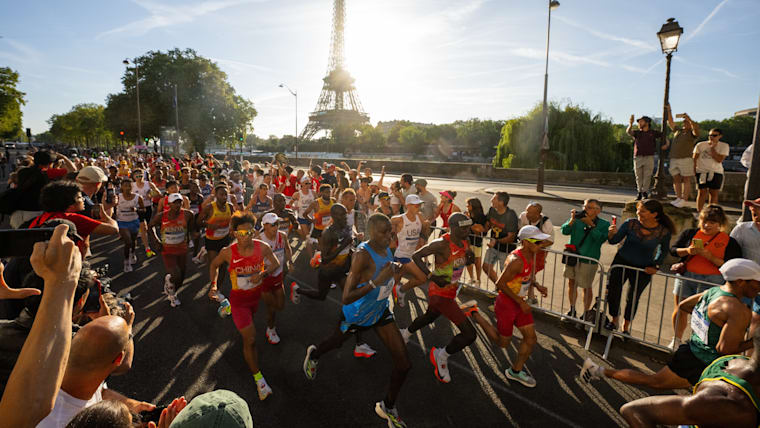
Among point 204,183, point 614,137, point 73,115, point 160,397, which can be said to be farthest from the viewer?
point 73,115

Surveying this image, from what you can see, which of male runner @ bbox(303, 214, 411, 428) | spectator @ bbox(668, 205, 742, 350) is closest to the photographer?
spectator @ bbox(668, 205, 742, 350)

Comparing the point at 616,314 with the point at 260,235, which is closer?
the point at 616,314

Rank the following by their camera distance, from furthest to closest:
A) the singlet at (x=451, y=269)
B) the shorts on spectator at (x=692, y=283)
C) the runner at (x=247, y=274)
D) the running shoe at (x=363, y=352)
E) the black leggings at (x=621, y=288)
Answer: the black leggings at (x=621, y=288)
the running shoe at (x=363, y=352)
the shorts on spectator at (x=692, y=283)
the singlet at (x=451, y=269)
the runner at (x=247, y=274)

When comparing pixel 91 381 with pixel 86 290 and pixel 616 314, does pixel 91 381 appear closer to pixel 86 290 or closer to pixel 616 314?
pixel 86 290

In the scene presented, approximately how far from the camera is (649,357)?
16.1ft

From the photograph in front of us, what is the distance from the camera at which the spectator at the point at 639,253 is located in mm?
5133

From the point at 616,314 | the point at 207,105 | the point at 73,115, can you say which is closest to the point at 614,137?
the point at 616,314

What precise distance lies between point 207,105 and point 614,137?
1752 inches

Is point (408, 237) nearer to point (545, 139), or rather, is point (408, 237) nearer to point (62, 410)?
point (62, 410)

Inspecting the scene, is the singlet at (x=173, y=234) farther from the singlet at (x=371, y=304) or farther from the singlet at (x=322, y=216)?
the singlet at (x=371, y=304)

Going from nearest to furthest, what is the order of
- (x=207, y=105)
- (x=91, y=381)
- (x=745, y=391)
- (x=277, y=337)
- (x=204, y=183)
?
(x=91, y=381)
(x=745, y=391)
(x=277, y=337)
(x=204, y=183)
(x=207, y=105)

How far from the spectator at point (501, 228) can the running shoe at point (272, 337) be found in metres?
3.55

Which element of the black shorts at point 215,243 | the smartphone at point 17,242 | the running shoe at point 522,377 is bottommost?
the running shoe at point 522,377

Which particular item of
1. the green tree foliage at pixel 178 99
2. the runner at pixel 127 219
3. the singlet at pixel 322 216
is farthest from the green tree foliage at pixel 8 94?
the singlet at pixel 322 216
